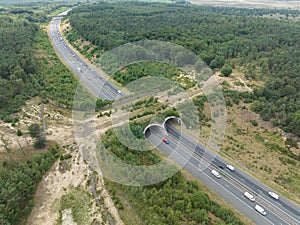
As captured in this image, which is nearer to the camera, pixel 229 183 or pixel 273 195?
pixel 273 195

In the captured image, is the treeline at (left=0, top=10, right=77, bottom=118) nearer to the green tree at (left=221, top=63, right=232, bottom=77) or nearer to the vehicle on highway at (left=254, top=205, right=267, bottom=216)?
the green tree at (left=221, top=63, right=232, bottom=77)

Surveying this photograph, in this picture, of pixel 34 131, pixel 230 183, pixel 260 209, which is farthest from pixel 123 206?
pixel 34 131

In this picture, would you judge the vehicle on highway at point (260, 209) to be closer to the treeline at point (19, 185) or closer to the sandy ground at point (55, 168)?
the sandy ground at point (55, 168)

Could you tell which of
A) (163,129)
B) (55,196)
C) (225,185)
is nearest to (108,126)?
(163,129)

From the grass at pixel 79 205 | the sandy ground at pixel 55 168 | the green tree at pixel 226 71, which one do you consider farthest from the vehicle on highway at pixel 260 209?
the green tree at pixel 226 71

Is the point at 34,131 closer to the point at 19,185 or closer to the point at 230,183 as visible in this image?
the point at 19,185

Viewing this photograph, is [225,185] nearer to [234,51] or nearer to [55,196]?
[55,196]
